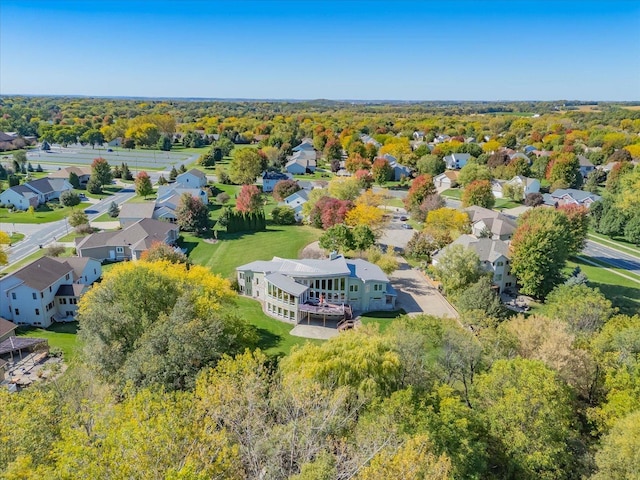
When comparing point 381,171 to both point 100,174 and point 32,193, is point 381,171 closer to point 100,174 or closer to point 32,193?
point 100,174

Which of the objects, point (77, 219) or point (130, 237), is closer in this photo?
point (130, 237)

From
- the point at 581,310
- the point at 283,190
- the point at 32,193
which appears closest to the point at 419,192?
the point at 283,190

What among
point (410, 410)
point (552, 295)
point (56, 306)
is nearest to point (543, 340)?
point (410, 410)

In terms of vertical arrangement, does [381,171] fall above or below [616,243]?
above

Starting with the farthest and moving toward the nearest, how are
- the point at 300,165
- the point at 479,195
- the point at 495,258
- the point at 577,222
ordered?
1. the point at 300,165
2. the point at 479,195
3. the point at 577,222
4. the point at 495,258

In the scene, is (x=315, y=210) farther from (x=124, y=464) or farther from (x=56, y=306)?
(x=124, y=464)

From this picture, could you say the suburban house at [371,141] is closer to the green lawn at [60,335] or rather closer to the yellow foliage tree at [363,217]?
the yellow foliage tree at [363,217]

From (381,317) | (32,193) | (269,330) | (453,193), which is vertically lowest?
(381,317)
